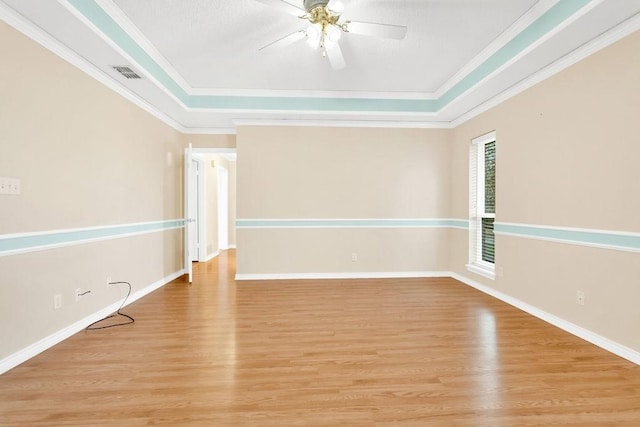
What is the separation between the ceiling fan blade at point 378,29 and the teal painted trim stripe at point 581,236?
2288mm

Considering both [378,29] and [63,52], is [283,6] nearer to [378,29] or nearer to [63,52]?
[378,29]

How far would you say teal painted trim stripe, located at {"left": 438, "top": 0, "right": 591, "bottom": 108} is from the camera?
7.76ft

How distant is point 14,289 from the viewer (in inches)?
88.3

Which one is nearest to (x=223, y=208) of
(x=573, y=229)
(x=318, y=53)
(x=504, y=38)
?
(x=318, y=53)

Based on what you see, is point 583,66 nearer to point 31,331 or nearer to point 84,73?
point 84,73

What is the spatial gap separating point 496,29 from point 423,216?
9.11ft

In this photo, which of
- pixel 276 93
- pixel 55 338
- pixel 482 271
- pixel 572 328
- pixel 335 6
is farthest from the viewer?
pixel 276 93

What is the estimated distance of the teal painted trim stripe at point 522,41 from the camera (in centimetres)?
237

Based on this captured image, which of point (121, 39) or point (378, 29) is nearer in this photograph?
point (378, 29)

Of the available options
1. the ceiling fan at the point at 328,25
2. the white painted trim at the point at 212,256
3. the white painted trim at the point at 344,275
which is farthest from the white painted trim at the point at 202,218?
the ceiling fan at the point at 328,25

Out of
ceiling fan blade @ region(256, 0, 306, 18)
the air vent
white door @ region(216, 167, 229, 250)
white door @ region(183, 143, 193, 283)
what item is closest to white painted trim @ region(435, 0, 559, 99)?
ceiling fan blade @ region(256, 0, 306, 18)

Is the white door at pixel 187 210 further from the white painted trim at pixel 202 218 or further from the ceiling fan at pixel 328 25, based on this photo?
the ceiling fan at pixel 328 25

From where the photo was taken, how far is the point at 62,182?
2.67 meters

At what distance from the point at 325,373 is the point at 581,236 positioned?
8.27ft
